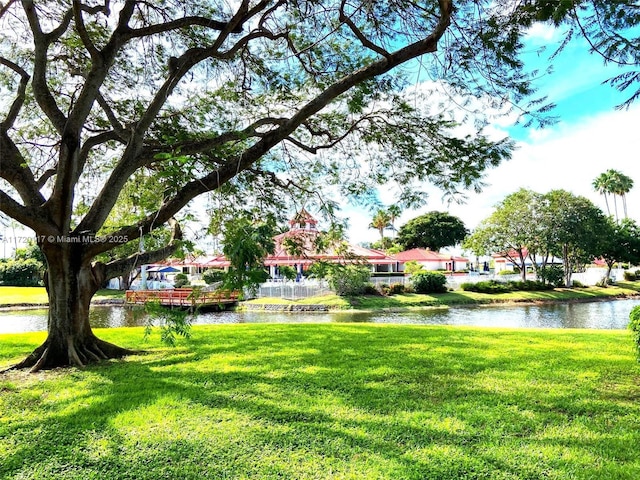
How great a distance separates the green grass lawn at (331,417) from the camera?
271 centimetres

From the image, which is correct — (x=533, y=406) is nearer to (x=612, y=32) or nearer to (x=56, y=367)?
(x=612, y=32)

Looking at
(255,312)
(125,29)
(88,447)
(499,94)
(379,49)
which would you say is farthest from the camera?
(255,312)

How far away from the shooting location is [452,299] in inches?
1017

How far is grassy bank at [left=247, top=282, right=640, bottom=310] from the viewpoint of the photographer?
24.0 meters

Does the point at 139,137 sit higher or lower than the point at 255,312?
higher

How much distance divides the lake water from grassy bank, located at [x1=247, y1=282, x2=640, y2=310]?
5.53 feet

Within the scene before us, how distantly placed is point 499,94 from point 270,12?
13.2 ft

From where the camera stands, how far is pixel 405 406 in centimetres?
375

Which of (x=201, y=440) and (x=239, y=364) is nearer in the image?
(x=201, y=440)

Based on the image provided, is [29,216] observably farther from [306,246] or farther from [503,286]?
[503,286]

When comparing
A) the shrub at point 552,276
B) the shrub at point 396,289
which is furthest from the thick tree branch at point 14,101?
the shrub at point 552,276

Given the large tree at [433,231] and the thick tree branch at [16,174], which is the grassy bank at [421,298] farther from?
the large tree at [433,231]

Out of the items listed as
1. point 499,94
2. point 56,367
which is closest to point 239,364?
point 56,367

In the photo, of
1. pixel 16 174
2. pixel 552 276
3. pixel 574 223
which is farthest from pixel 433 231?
pixel 16 174
